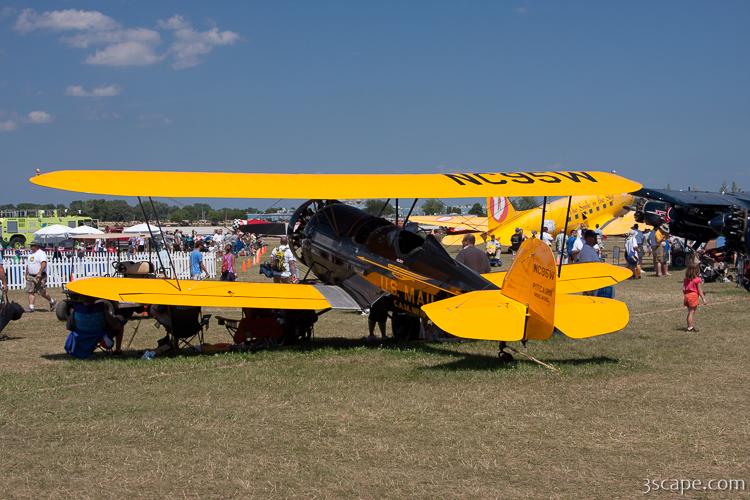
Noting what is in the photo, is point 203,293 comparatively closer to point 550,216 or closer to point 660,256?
point 660,256

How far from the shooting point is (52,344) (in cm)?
1078

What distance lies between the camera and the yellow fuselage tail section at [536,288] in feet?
25.0

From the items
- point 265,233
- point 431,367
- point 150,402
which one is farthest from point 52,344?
point 265,233

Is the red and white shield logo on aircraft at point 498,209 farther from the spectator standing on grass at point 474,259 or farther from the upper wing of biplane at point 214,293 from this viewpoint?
the upper wing of biplane at point 214,293

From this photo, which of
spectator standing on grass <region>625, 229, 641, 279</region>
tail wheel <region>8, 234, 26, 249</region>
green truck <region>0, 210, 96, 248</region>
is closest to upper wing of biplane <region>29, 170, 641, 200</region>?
spectator standing on grass <region>625, 229, 641, 279</region>

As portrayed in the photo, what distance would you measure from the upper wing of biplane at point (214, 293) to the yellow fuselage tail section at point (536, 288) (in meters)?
2.47

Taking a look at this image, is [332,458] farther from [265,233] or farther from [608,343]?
[265,233]

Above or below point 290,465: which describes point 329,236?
above

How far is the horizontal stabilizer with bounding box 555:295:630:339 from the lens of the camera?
296 inches

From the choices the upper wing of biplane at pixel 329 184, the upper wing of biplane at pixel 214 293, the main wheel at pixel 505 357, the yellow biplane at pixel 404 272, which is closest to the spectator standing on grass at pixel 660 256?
the yellow biplane at pixel 404 272

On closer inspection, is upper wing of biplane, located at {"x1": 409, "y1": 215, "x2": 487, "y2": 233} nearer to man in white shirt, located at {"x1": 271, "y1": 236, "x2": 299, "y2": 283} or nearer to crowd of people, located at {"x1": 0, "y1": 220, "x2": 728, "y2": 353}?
crowd of people, located at {"x1": 0, "y1": 220, "x2": 728, "y2": 353}

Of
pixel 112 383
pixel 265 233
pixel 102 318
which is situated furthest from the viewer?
pixel 265 233

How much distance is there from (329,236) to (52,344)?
4204 mm

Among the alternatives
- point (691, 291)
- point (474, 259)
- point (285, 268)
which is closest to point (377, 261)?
point (474, 259)
